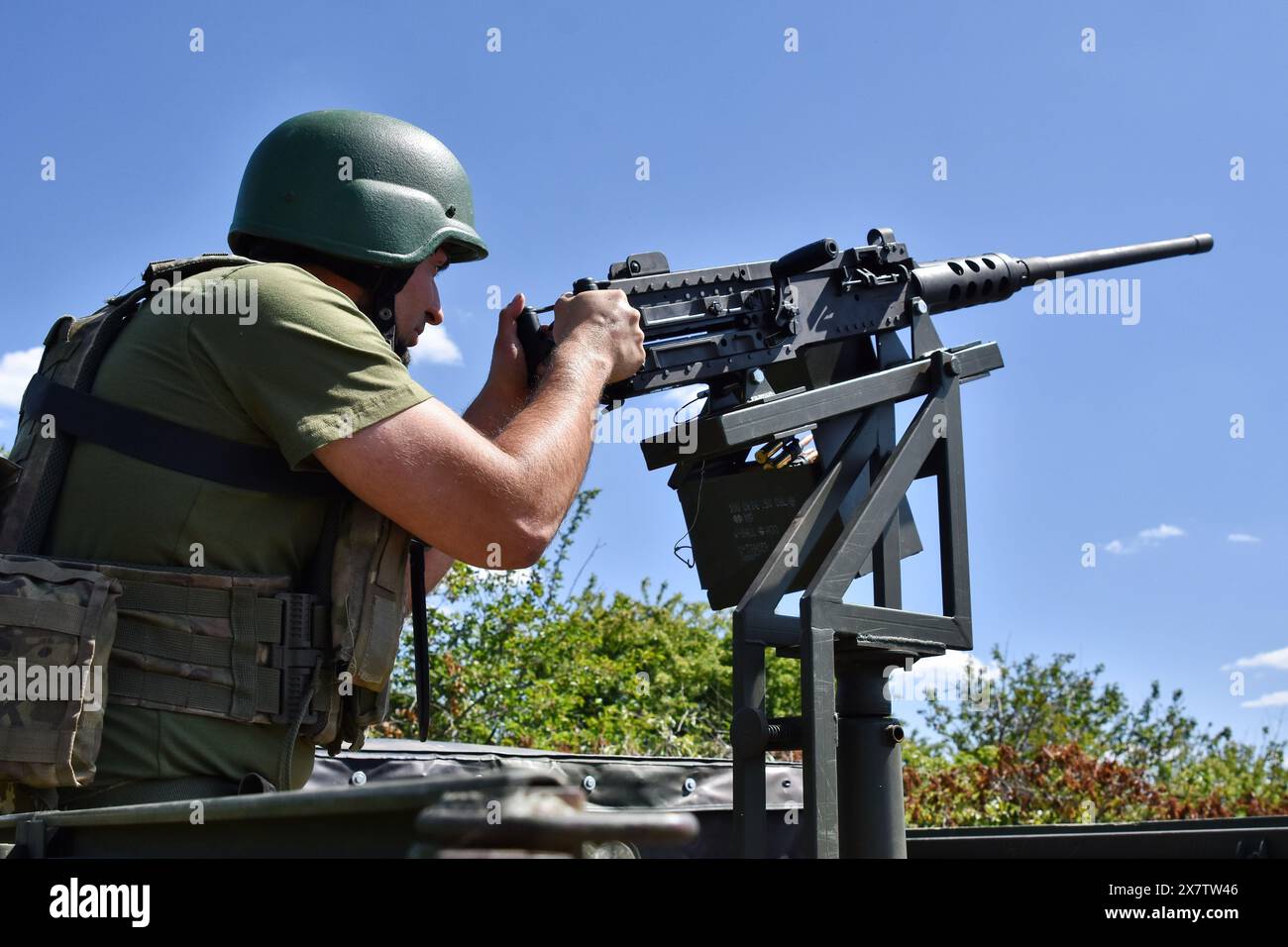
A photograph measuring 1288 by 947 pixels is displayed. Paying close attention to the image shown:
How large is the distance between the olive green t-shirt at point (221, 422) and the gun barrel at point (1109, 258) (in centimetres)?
290

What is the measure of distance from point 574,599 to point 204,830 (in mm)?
9971

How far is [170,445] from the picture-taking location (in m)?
2.50

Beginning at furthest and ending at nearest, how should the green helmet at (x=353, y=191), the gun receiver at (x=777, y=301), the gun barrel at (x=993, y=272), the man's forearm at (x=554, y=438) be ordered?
the gun barrel at (x=993, y=272)
the gun receiver at (x=777, y=301)
the green helmet at (x=353, y=191)
the man's forearm at (x=554, y=438)

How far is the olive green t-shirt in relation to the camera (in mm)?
2434

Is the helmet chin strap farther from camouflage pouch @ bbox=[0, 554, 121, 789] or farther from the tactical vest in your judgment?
camouflage pouch @ bbox=[0, 554, 121, 789]

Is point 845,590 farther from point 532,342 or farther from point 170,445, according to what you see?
point 170,445

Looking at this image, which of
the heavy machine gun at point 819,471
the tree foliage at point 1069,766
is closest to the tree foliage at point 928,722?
the tree foliage at point 1069,766

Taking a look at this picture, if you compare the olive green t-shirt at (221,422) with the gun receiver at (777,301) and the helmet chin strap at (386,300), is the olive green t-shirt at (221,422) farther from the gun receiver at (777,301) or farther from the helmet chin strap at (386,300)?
the gun receiver at (777,301)

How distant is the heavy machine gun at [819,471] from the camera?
3414 millimetres

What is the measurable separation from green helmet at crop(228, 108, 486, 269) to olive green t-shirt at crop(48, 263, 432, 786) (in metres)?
0.45

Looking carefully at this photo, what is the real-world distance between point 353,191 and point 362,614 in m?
0.99
